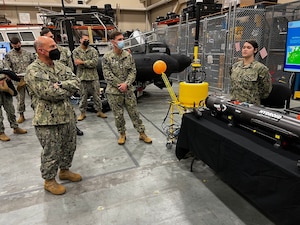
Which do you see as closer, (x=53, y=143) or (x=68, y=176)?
(x=53, y=143)

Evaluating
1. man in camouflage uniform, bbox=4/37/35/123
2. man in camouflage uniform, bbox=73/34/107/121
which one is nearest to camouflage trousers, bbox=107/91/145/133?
man in camouflage uniform, bbox=73/34/107/121

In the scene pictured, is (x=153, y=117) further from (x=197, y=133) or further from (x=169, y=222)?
(x=169, y=222)

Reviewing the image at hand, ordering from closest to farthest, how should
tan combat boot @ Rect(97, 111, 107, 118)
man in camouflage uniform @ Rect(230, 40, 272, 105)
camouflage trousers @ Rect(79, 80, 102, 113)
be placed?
man in camouflage uniform @ Rect(230, 40, 272, 105)
camouflage trousers @ Rect(79, 80, 102, 113)
tan combat boot @ Rect(97, 111, 107, 118)

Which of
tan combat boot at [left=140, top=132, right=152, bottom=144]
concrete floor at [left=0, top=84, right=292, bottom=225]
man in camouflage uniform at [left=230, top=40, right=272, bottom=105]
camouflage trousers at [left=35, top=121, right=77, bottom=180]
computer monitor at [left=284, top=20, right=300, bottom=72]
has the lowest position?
concrete floor at [left=0, top=84, right=292, bottom=225]

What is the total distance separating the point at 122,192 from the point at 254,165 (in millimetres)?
1150

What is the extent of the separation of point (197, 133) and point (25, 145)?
7.86ft

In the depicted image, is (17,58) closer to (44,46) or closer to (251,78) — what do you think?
(44,46)

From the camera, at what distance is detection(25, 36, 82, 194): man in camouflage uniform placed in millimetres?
1654

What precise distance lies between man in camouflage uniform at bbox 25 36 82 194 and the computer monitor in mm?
2107

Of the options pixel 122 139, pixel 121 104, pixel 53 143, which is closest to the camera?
pixel 53 143

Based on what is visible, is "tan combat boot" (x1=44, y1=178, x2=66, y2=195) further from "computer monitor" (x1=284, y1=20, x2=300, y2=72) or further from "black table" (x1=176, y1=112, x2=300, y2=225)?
"computer monitor" (x1=284, y1=20, x2=300, y2=72)

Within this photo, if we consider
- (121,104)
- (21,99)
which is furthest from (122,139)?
(21,99)

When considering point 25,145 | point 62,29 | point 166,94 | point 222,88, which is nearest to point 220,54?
point 222,88

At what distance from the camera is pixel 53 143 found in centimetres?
181
